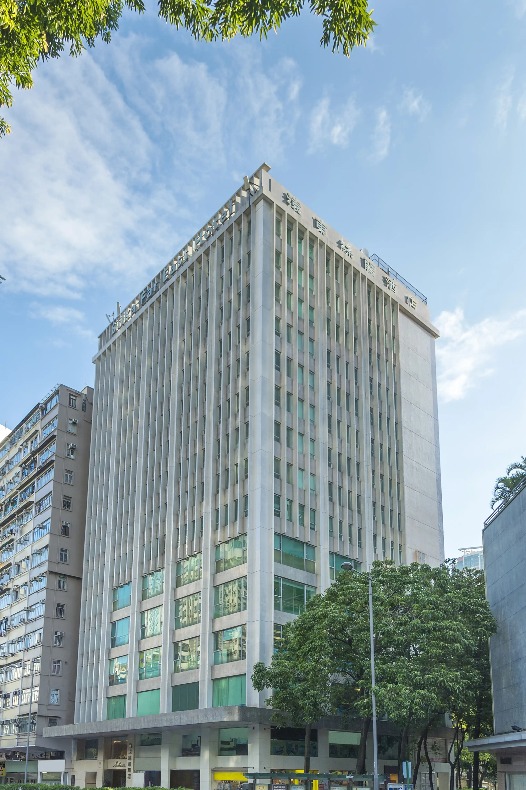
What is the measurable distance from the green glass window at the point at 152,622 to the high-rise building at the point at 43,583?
18.2 metres

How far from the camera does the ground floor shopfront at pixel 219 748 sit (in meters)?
50.3

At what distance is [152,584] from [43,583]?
842 inches

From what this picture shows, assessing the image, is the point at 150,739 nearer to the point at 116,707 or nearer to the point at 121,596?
the point at 116,707

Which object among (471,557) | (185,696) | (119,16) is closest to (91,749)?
(185,696)

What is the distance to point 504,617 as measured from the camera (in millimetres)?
40188

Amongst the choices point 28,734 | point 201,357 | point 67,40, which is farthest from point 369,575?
point 28,734

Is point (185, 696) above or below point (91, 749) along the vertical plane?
above

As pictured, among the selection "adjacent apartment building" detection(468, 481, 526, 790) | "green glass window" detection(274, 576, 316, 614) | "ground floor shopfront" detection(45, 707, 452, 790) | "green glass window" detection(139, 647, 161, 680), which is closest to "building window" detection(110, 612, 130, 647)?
"green glass window" detection(139, 647, 161, 680)

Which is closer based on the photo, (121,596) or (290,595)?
(290,595)

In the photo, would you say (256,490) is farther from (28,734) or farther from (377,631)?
(28,734)

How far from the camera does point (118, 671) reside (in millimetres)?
67125

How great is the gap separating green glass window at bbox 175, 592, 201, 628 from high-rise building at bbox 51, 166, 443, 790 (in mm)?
208

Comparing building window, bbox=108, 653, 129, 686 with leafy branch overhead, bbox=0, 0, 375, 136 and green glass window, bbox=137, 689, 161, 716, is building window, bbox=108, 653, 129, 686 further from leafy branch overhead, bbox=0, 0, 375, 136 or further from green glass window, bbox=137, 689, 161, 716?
leafy branch overhead, bbox=0, 0, 375, 136

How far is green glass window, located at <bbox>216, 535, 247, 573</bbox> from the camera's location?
178ft
